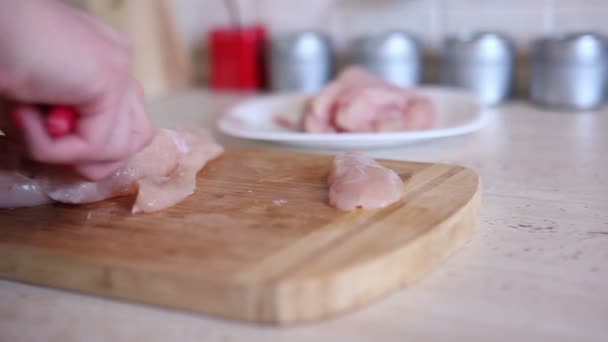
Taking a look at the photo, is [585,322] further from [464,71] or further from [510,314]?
[464,71]

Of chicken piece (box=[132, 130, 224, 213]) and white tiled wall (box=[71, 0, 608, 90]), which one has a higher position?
white tiled wall (box=[71, 0, 608, 90])

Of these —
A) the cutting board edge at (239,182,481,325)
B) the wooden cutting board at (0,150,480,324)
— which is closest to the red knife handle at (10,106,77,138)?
the wooden cutting board at (0,150,480,324)

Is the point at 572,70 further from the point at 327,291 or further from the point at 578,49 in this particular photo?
the point at 327,291

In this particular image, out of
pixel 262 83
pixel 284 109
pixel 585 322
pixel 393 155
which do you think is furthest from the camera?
pixel 262 83

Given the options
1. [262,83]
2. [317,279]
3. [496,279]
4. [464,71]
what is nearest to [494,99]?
[464,71]

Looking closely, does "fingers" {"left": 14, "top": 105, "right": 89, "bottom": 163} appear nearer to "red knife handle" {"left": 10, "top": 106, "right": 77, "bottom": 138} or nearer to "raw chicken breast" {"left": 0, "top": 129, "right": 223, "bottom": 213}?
"red knife handle" {"left": 10, "top": 106, "right": 77, "bottom": 138}

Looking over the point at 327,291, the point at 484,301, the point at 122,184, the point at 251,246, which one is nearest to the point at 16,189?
the point at 122,184
